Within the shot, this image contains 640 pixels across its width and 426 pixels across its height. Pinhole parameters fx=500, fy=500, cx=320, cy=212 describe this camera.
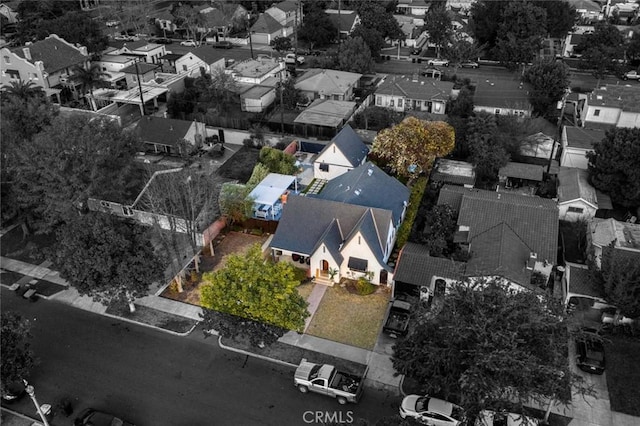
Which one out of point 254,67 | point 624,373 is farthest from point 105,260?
point 254,67

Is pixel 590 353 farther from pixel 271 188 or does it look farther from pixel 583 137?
pixel 271 188

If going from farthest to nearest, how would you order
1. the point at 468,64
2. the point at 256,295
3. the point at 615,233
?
the point at 468,64, the point at 615,233, the point at 256,295

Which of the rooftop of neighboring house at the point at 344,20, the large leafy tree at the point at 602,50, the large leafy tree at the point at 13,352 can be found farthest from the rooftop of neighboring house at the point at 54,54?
the large leafy tree at the point at 602,50

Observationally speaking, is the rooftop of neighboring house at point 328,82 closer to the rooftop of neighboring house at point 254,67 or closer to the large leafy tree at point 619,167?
the rooftop of neighboring house at point 254,67

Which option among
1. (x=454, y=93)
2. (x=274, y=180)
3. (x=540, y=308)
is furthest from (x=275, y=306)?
(x=454, y=93)

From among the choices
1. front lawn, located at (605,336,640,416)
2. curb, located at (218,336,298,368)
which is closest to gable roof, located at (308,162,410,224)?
curb, located at (218,336,298,368)

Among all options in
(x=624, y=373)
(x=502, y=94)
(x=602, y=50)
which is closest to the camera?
(x=624, y=373)

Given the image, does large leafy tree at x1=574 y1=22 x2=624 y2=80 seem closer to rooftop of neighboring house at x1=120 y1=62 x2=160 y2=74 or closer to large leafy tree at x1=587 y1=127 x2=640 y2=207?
large leafy tree at x1=587 y1=127 x2=640 y2=207
